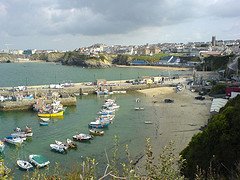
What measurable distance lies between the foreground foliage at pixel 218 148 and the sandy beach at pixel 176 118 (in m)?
2.61

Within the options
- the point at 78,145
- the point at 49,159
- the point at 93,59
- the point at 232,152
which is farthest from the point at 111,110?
the point at 93,59

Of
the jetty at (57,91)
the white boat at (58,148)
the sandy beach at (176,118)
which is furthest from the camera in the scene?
the jetty at (57,91)

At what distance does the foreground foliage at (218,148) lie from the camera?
11.0 m

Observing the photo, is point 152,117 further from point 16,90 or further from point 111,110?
point 16,90

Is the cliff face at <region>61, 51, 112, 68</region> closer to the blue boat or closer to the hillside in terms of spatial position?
the hillside

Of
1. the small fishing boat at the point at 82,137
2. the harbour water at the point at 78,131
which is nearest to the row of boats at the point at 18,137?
the harbour water at the point at 78,131

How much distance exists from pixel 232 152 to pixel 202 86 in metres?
35.4

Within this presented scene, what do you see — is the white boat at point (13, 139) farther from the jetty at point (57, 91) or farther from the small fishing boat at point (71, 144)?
the jetty at point (57, 91)

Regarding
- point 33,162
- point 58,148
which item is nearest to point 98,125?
point 58,148

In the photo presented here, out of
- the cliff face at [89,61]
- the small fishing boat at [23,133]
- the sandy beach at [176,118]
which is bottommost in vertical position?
the sandy beach at [176,118]

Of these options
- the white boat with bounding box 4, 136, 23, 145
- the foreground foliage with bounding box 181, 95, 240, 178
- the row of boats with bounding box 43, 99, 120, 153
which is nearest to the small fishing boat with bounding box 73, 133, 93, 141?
the row of boats with bounding box 43, 99, 120, 153

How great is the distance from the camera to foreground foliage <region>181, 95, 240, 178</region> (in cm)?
1097

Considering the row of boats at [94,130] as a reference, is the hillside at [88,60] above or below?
above

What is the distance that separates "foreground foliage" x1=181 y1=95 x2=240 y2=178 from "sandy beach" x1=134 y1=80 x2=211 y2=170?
8.58ft
